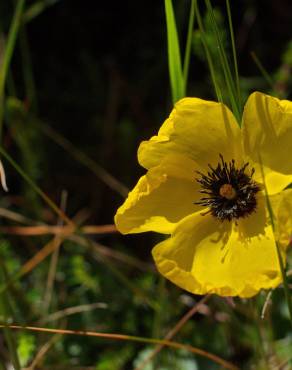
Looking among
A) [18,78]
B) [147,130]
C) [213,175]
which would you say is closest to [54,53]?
[18,78]

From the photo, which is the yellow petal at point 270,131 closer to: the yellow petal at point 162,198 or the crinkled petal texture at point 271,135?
the crinkled petal texture at point 271,135

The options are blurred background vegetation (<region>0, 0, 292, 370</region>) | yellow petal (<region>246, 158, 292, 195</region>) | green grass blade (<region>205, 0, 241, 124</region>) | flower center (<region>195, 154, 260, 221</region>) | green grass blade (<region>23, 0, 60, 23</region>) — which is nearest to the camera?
green grass blade (<region>205, 0, 241, 124</region>)

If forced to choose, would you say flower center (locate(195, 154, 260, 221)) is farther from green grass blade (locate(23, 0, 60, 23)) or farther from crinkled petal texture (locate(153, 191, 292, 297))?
green grass blade (locate(23, 0, 60, 23))

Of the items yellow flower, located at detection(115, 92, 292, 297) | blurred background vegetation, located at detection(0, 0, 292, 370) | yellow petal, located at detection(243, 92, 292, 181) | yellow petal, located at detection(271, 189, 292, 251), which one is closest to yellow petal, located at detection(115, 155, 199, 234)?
yellow flower, located at detection(115, 92, 292, 297)

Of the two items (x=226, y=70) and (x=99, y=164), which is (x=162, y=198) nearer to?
(x=226, y=70)

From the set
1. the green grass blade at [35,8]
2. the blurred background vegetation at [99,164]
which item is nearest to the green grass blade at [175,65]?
the blurred background vegetation at [99,164]

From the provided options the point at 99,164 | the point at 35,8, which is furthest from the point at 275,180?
the point at 35,8
